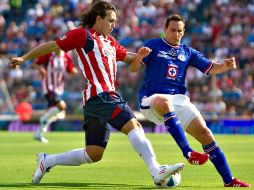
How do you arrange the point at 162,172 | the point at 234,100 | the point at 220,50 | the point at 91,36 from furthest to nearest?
the point at 220,50 < the point at 234,100 < the point at 91,36 < the point at 162,172

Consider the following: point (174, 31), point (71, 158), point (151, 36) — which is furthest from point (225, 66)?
point (151, 36)

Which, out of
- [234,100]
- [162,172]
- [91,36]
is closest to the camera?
[162,172]

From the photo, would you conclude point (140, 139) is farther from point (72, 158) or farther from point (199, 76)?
point (199, 76)

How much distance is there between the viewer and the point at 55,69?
2081cm

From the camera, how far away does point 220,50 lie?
29.7 meters

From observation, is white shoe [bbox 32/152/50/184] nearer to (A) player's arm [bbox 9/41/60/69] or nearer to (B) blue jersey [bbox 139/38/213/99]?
(A) player's arm [bbox 9/41/60/69]

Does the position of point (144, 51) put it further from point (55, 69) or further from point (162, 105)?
point (55, 69)

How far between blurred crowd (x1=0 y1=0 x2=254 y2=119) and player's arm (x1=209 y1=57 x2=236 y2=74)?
1566cm

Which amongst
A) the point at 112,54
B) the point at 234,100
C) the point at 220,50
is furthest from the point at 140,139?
the point at 220,50

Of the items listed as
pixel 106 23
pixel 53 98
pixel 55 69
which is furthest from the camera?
pixel 55 69

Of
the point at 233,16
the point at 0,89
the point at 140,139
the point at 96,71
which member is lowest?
the point at 0,89

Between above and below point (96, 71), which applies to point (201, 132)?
below

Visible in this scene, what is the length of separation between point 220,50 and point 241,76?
2.62 meters

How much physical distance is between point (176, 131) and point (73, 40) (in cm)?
164
